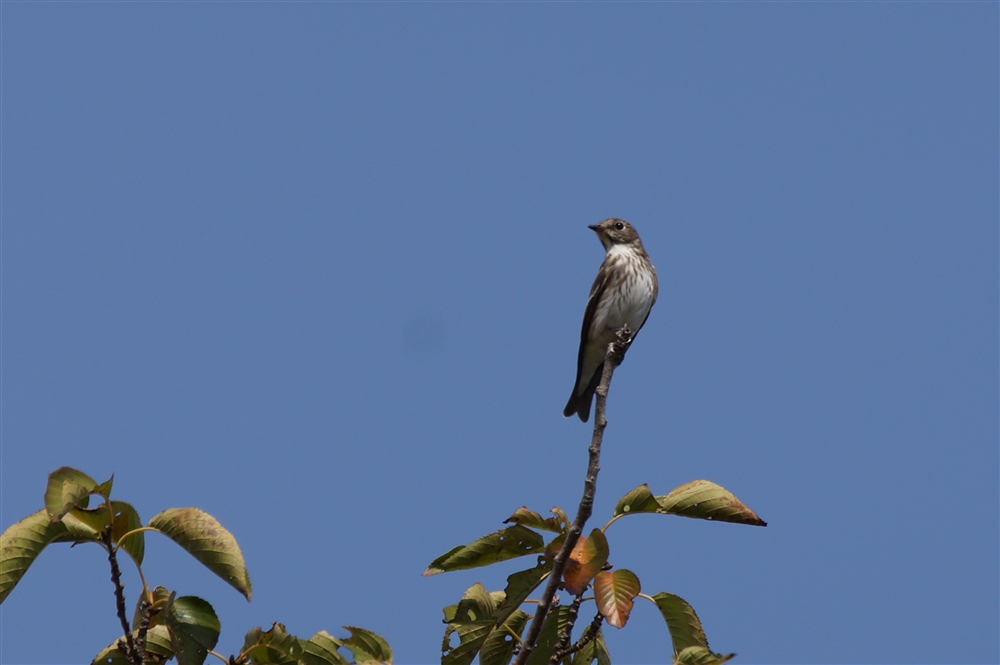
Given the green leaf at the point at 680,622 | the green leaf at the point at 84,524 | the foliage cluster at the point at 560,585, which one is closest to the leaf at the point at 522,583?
the foliage cluster at the point at 560,585

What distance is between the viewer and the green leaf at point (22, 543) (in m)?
4.46

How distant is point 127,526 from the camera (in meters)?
4.68

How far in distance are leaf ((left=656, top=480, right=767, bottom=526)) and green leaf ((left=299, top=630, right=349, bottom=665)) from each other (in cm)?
170

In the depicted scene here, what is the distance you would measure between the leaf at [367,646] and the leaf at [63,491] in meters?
1.39

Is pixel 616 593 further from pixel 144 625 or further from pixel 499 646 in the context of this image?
pixel 144 625

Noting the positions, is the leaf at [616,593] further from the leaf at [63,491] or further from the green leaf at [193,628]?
the leaf at [63,491]

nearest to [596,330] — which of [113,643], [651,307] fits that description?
[651,307]

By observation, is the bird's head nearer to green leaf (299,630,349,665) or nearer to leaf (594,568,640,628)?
leaf (594,568,640,628)

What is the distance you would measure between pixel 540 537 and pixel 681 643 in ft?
2.91

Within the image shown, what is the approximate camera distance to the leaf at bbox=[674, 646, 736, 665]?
14.6 ft

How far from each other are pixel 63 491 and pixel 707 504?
2947mm

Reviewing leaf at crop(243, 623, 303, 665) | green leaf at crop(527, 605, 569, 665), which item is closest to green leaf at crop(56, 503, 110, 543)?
leaf at crop(243, 623, 303, 665)

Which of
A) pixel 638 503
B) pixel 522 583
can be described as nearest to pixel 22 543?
pixel 522 583

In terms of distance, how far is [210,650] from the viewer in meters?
4.63
